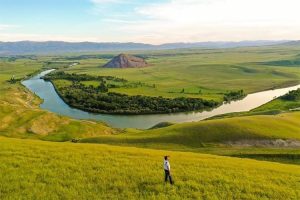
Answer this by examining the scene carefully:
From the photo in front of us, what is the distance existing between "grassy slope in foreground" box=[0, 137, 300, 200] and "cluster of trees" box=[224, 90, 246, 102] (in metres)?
127

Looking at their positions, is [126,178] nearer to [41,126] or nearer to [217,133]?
[217,133]

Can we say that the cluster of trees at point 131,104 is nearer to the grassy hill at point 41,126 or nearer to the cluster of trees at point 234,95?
the cluster of trees at point 234,95

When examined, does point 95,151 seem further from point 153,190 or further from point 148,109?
point 148,109

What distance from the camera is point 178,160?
37438mm

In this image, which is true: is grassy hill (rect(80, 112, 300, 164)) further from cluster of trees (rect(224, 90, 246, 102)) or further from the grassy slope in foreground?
cluster of trees (rect(224, 90, 246, 102))

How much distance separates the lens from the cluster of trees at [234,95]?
6367 inches

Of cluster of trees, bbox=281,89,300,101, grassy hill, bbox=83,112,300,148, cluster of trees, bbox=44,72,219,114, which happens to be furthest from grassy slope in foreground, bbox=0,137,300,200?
cluster of trees, bbox=281,89,300,101

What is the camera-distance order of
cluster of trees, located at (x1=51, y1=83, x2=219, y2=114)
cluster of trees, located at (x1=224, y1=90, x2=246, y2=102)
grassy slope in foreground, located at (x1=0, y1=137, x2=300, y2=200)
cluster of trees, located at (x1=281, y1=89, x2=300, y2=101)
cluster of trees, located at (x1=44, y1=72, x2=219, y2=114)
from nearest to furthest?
1. grassy slope in foreground, located at (x1=0, y1=137, x2=300, y2=200)
2. cluster of trees, located at (x1=51, y1=83, x2=219, y2=114)
3. cluster of trees, located at (x1=44, y1=72, x2=219, y2=114)
4. cluster of trees, located at (x1=281, y1=89, x2=300, y2=101)
5. cluster of trees, located at (x1=224, y1=90, x2=246, y2=102)

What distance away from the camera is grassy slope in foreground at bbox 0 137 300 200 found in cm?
2689

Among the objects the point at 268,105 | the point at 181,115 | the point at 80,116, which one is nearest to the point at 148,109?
the point at 181,115

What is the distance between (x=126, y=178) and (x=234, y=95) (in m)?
145

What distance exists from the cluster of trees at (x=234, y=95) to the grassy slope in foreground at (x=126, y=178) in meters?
127

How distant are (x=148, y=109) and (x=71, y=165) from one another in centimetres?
10116

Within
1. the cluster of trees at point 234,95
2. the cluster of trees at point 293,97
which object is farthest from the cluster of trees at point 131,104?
the cluster of trees at point 293,97
